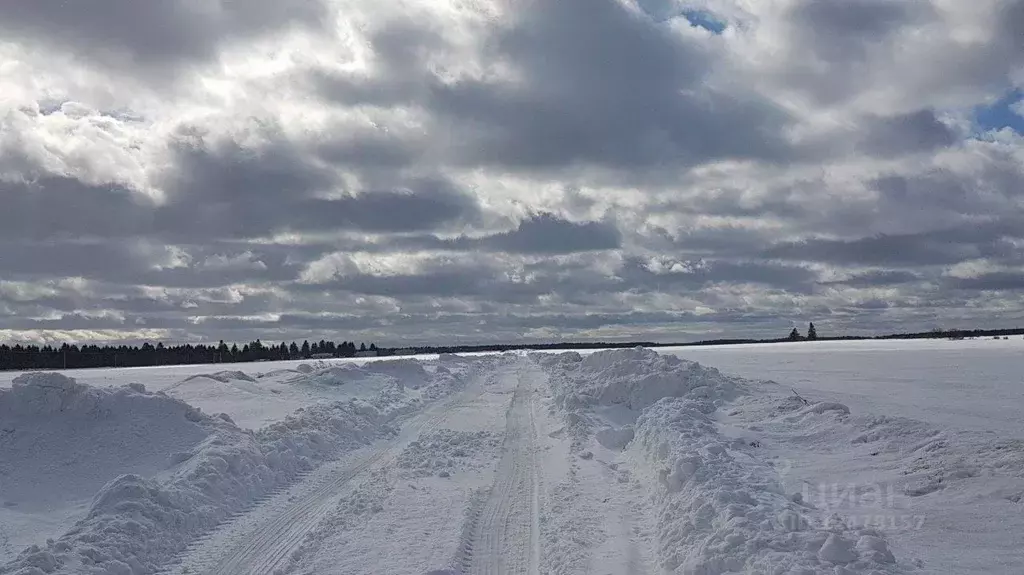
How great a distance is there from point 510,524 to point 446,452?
6165 millimetres

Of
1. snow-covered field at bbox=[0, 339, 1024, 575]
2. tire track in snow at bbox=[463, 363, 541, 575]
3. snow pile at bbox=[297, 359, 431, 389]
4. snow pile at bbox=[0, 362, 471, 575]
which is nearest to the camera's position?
snow-covered field at bbox=[0, 339, 1024, 575]

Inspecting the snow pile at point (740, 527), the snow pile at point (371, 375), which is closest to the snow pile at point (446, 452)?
the snow pile at point (740, 527)

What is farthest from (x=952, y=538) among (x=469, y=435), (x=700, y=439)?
(x=469, y=435)

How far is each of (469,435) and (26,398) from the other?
9.87m

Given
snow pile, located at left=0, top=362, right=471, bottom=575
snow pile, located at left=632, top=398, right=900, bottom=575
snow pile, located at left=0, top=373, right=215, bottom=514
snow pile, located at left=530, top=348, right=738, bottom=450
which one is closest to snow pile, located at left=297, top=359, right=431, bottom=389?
snow pile, located at left=530, top=348, right=738, bottom=450

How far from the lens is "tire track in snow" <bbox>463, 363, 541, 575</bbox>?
815 centimetres

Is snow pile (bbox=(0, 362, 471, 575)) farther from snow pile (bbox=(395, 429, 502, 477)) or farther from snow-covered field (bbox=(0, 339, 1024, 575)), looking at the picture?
snow pile (bbox=(395, 429, 502, 477))

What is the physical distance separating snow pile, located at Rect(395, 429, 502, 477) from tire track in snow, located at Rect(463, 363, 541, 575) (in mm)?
615

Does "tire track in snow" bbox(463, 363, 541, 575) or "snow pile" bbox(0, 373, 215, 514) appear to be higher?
"snow pile" bbox(0, 373, 215, 514)

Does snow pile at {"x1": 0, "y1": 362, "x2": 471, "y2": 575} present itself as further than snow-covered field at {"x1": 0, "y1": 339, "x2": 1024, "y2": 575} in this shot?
Yes

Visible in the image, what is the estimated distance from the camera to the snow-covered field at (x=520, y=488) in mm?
8016

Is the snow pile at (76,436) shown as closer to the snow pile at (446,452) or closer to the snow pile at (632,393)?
the snow pile at (446,452)

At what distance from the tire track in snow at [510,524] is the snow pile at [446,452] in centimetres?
62

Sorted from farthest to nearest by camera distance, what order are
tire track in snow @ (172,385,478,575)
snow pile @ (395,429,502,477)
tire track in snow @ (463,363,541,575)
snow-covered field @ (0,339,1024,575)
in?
1. snow pile @ (395,429,502,477)
2. tire track in snow @ (172,385,478,575)
3. tire track in snow @ (463,363,541,575)
4. snow-covered field @ (0,339,1024,575)
